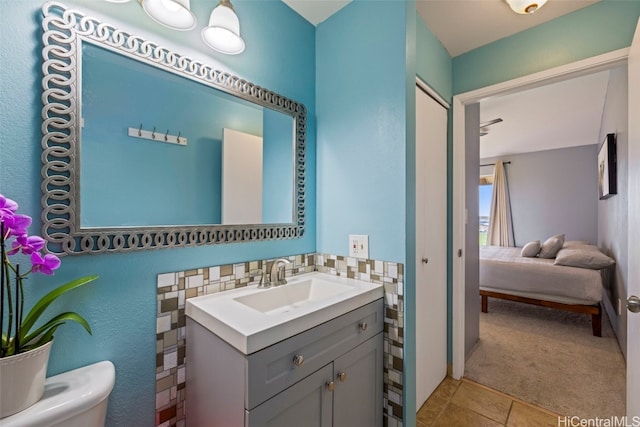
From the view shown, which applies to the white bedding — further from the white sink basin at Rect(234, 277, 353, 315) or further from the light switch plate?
the white sink basin at Rect(234, 277, 353, 315)

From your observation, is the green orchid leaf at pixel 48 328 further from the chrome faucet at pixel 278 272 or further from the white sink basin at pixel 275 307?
the chrome faucet at pixel 278 272

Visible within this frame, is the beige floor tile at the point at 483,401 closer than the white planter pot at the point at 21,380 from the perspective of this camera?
No

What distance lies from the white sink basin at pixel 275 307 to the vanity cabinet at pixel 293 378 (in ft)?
0.11

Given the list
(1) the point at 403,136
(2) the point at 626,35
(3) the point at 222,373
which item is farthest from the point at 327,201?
(2) the point at 626,35

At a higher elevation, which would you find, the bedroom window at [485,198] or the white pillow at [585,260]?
the bedroom window at [485,198]

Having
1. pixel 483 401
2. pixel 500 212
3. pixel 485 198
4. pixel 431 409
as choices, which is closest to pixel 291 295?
pixel 431 409

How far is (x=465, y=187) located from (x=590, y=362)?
1.76 m

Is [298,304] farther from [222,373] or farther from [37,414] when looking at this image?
[37,414]

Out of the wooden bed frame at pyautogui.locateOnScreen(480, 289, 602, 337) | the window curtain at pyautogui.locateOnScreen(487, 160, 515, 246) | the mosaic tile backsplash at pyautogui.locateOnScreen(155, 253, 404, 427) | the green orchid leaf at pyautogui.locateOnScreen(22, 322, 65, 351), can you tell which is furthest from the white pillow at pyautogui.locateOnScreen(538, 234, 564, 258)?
the green orchid leaf at pyautogui.locateOnScreen(22, 322, 65, 351)

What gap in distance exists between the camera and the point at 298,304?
1.41 metres

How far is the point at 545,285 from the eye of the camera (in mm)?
2977

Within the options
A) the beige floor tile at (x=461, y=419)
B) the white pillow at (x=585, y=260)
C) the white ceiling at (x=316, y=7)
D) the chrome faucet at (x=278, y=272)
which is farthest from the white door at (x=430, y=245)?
the white pillow at (x=585, y=260)

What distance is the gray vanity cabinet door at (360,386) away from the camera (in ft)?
3.64

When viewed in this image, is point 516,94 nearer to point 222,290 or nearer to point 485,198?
point 222,290
